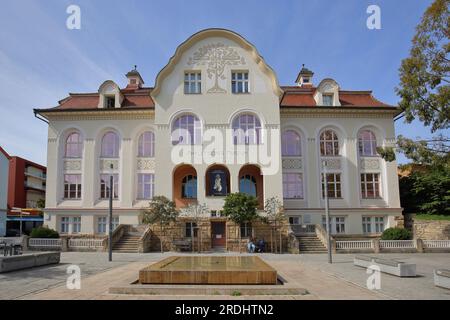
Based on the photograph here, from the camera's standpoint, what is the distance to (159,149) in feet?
93.0

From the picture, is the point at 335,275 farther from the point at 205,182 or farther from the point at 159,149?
the point at 159,149

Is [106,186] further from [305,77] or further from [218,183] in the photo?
[305,77]

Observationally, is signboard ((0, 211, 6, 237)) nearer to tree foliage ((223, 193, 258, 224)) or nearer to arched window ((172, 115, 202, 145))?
arched window ((172, 115, 202, 145))

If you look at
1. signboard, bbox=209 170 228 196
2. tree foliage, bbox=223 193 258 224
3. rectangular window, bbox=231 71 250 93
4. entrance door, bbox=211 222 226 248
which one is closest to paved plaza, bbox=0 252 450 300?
tree foliage, bbox=223 193 258 224

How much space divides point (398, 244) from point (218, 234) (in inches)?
509

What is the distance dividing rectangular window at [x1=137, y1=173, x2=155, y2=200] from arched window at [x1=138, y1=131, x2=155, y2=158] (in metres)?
1.76

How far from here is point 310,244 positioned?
26.4m

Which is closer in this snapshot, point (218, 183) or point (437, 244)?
point (437, 244)

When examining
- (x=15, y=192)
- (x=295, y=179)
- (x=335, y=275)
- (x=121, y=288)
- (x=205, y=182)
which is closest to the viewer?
(x=121, y=288)

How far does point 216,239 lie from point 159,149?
27.4 feet

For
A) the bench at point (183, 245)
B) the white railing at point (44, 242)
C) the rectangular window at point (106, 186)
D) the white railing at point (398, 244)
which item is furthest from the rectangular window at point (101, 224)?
the white railing at point (398, 244)

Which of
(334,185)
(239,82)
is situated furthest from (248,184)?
(239,82)
